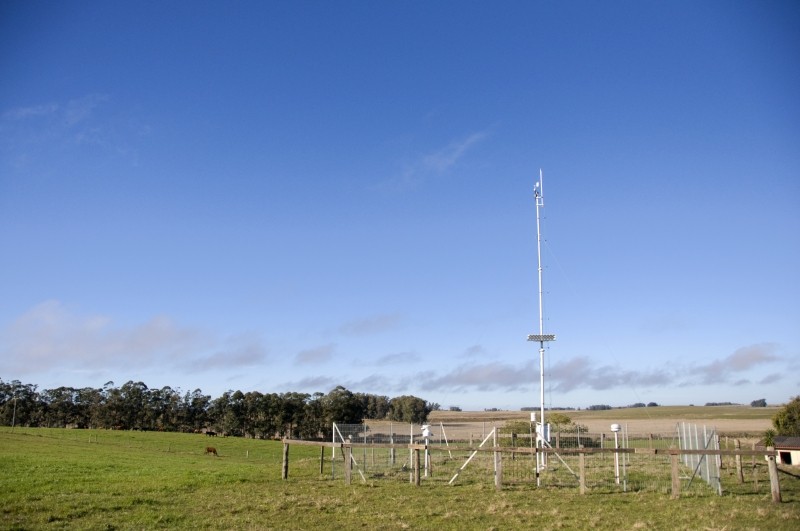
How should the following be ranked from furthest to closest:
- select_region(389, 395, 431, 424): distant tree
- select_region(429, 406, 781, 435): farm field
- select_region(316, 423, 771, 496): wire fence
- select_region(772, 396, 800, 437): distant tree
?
select_region(389, 395, 431, 424): distant tree
select_region(429, 406, 781, 435): farm field
select_region(772, 396, 800, 437): distant tree
select_region(316, 423, 771, 496): wire fence

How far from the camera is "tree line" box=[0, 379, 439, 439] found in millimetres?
93562

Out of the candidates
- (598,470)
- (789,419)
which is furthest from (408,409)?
(598,470)

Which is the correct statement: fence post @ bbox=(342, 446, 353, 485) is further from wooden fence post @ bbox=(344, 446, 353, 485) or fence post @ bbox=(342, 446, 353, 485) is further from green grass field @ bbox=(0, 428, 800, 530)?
green grass field @ bbox=(0, 428, 800, 530)

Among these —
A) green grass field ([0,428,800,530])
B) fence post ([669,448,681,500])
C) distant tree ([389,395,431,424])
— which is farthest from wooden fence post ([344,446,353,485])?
distant tree ([389,395,431,424])

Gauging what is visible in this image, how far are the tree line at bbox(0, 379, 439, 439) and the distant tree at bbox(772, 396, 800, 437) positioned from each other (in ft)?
176

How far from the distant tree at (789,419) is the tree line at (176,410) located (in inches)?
2111

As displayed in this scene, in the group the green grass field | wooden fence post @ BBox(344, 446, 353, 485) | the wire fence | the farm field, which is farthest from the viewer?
the farm field

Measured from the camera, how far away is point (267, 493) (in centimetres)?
1977

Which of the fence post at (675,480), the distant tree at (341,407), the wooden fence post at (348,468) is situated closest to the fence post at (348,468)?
the wooden fence post at (348,468)

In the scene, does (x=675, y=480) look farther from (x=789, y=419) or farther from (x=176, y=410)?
(x=176, y=410)

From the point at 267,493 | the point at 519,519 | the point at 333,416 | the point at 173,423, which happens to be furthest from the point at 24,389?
the point at 519,519

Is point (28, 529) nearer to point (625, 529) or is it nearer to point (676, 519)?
point (625, 529)

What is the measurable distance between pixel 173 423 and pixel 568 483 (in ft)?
323

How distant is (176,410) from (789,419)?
9013cm
